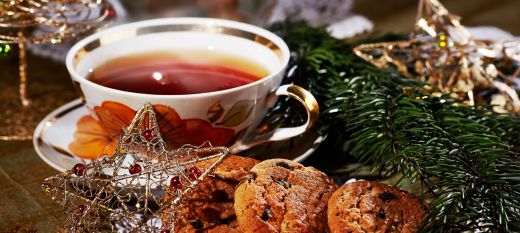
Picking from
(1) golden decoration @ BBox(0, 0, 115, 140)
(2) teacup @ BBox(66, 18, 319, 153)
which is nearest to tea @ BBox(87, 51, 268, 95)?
(2) teacup @ BBox(66, 18, 319, 153)

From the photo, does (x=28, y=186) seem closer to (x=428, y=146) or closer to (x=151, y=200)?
(x=151, y=200)

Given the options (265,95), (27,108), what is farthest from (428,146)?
(27,108)

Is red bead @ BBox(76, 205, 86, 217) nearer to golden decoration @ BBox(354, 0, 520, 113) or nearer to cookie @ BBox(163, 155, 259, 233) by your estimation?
cookie @ BBox(163, 155, 259, 233)

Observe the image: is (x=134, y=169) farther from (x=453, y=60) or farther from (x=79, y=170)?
(x=453, y=60)

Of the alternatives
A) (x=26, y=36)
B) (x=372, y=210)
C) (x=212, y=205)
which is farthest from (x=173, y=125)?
(x=26, y=36)

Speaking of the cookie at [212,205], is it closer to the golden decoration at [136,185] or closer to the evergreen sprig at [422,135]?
the golden decoration at [136,185]

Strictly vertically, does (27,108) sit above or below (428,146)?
below
